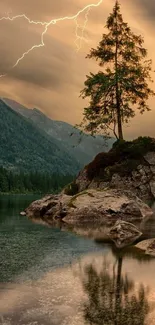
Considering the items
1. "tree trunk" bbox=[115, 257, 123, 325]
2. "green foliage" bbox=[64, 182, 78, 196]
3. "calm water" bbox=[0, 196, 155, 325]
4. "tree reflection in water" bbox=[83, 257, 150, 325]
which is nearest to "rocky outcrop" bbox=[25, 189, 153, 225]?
"green foliage" bbox=[64, 182, 78, 196]

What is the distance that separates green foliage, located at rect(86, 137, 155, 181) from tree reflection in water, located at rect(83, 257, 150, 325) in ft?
108

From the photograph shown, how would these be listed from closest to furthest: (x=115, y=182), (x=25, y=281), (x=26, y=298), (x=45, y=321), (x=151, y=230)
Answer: (x=45, y=321)
(x=26, y=298)
(x=25, y=281)
(x=151, y=230)
(x=115, y=182)

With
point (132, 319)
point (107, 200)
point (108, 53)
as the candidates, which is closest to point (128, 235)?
point (107, 200)

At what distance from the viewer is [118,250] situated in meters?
20.5

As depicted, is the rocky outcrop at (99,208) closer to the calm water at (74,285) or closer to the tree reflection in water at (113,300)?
the calm water at (74,285)

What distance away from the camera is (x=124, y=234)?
25672mm

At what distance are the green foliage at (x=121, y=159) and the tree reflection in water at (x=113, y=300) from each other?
33044mm

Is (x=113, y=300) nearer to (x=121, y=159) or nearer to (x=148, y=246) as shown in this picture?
(x=148, y=246)

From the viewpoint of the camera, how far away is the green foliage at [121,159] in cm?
4831

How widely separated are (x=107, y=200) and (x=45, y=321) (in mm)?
28278

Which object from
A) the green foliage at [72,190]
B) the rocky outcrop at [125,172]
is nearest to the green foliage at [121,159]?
the rocky outcrop at [125,172]

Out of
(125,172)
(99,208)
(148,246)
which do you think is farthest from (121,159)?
(148,246)

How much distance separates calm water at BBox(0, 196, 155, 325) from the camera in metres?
10.4

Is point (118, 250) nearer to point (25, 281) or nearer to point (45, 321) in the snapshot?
point (25, 281)
